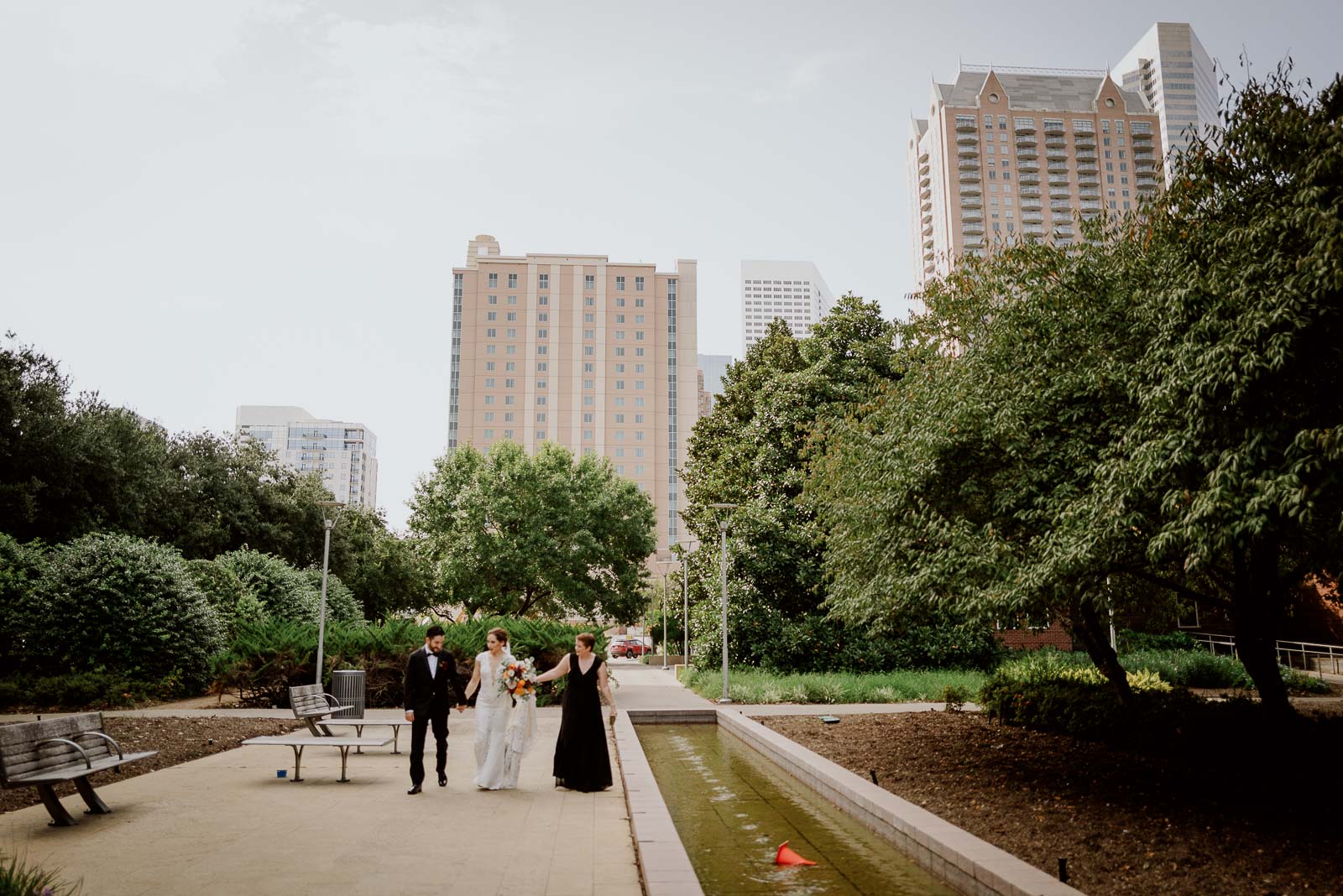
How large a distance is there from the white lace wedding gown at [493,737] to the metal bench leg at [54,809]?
3.67 metres

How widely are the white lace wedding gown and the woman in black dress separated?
51 cm

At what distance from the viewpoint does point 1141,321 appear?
29.9 feet

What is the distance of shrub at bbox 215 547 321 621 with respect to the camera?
98.4 feet

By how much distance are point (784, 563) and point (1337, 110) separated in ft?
72.8

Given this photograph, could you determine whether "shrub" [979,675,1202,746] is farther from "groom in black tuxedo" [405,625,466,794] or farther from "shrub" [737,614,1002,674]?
"shrub" [737,614,1002,674]

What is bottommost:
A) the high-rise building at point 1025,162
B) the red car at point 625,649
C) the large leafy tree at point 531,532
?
the red car at point 625,649

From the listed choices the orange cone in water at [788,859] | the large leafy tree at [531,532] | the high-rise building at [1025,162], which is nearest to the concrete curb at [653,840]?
the orange cone in water at [788,859]

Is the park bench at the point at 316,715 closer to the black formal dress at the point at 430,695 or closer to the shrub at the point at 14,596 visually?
the black formal dress at the point at 430,695

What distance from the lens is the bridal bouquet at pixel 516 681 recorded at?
9.80 meters

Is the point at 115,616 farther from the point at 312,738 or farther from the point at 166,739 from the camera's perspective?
the point at 312,738

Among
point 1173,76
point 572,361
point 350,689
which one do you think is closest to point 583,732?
point 350,689

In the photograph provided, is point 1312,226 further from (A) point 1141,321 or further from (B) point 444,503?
(B) point 444,503

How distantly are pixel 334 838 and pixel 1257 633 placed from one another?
10091mm

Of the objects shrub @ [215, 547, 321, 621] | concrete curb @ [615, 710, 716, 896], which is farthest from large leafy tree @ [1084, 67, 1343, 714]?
shrub @ [215, 547, 321, 621]
